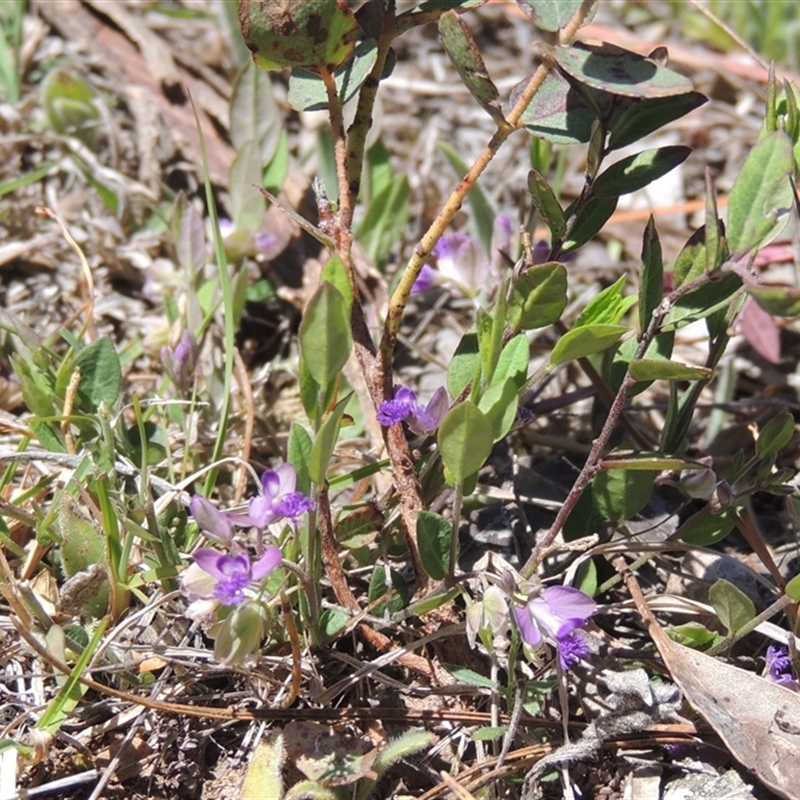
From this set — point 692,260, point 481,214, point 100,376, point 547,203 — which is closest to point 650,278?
point 692,260

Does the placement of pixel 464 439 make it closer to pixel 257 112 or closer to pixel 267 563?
pixel 267 563

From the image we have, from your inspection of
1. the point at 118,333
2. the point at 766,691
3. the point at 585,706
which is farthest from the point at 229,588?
the point at 118,333

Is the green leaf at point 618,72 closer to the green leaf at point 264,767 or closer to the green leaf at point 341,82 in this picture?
the green leaf at point 341,82

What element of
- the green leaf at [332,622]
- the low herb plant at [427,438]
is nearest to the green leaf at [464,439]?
the low herb plant at [427,438]

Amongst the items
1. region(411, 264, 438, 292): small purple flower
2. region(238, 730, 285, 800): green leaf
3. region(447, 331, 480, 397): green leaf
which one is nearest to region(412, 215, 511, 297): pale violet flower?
region(411, 264, 438, 292): small purple flower

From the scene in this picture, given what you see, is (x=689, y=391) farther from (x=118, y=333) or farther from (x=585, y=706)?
(x=118, y=333)

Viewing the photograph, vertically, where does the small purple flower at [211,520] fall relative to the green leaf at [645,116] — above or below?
below
